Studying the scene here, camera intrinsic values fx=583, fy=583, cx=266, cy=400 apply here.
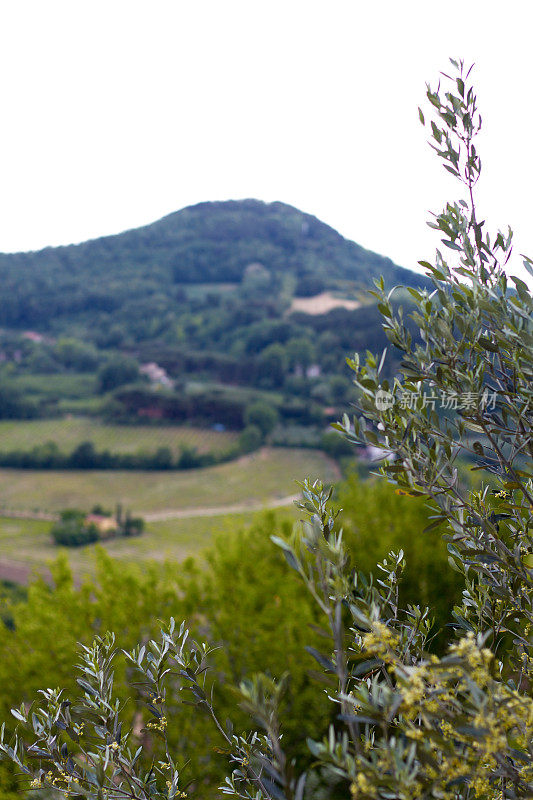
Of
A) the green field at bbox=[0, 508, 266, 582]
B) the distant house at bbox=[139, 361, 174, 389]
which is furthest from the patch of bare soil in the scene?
the green field at bbox=[0, 508, 266, 582]

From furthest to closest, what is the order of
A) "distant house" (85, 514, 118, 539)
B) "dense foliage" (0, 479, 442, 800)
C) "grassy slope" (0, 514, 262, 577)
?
1. "distant house" (85, 514, 118, 539)
2. "grassy slope" (0, 514, 262, 577)
3. "dense foliage" (0, 479, 442, 800)

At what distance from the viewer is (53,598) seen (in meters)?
9.58

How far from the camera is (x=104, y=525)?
55.0 m

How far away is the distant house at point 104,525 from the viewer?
54.1 m

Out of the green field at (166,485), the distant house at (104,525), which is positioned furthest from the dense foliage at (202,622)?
the green field at (166,485)

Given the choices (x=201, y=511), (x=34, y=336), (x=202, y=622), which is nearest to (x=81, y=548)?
(x=201, y=511)

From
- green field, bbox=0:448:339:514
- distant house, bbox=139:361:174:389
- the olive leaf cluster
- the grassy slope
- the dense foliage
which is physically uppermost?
the olive leaf cluster

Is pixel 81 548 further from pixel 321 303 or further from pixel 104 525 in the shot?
pixel 321 303

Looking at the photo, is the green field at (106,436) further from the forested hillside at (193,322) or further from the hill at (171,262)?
the hill at (171,262)

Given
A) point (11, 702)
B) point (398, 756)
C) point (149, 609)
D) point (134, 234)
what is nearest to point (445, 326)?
point (398, 756)

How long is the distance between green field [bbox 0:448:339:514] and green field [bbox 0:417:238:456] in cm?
408

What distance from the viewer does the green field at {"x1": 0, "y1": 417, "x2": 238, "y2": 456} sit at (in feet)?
239

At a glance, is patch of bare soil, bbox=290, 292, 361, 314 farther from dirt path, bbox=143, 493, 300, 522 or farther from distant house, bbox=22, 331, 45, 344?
distant house, bbox=22, 331, 45, 344

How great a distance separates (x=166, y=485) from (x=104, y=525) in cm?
1401
